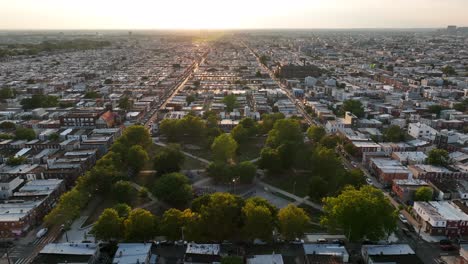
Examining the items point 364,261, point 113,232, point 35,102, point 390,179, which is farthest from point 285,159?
point 35,102

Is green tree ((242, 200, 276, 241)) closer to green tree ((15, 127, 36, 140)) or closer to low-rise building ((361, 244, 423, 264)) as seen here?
low-rise building ((361, 244, 423, 264))

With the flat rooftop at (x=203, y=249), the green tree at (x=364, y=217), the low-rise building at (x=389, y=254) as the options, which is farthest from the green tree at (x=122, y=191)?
the low-rise building at (x=389, y=254)

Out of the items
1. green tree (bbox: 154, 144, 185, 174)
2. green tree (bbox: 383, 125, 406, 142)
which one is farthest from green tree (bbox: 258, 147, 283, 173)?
green tree (bbox: 383, 125, 406, 142)

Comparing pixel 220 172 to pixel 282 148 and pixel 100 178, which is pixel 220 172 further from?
pixel 100 178

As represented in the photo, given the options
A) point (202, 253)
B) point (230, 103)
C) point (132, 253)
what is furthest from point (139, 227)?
point (230, 103)

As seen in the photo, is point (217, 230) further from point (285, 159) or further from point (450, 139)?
point (450, 139)

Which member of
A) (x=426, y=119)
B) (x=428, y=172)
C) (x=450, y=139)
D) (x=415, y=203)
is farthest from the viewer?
(x=426, y=119)

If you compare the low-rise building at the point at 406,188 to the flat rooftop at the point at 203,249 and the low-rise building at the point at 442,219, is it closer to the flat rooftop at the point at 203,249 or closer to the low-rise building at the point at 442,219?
the low-rise building at the point at 442,219
